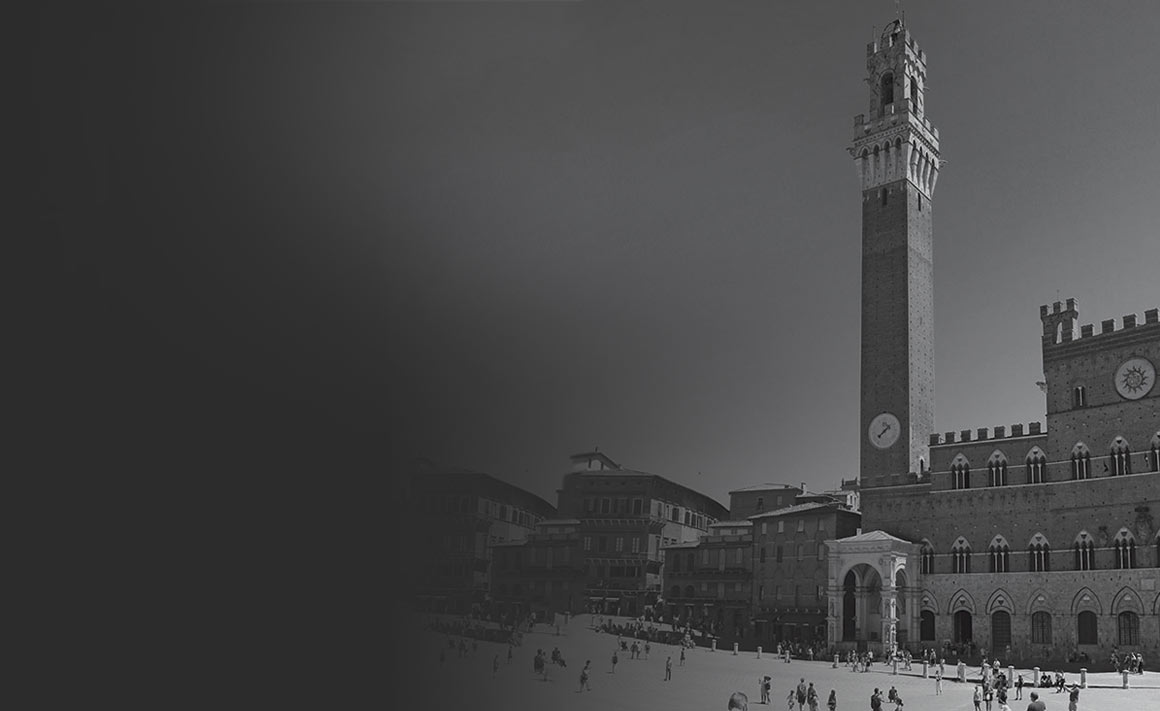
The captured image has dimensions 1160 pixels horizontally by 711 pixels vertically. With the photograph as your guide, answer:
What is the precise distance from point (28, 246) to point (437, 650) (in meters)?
2.91

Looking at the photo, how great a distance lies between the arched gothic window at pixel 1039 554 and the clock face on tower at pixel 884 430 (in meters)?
5.11

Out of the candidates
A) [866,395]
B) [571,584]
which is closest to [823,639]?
[866,395]

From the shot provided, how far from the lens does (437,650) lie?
500 cm

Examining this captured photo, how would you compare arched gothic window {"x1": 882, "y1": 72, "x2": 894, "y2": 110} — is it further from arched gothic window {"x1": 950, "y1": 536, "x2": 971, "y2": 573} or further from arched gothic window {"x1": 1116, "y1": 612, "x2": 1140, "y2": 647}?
arched gothic window {"x1": 1116, "y1": 612, "x2": 1140, "y2": 647}

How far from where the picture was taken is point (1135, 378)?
78.9 feet

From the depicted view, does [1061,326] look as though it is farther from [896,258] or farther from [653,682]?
[653,682]

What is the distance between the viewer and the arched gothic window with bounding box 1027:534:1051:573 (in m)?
24.6

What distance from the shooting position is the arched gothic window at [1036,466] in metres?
25.4

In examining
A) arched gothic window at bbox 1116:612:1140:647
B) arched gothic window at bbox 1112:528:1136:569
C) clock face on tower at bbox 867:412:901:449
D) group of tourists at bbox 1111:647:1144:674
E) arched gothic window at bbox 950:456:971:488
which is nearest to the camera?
group of tourists at bbox 1111:647:1144:674

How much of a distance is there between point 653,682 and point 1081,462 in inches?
650

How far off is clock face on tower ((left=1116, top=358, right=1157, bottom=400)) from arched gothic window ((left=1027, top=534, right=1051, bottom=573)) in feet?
14.0

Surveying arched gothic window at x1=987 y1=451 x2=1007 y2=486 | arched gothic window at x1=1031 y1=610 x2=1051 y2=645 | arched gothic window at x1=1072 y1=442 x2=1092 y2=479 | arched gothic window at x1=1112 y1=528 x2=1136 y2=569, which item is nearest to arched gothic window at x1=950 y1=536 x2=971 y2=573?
arched gothic window at x1=987 y1=451 x2=1007 y2=486

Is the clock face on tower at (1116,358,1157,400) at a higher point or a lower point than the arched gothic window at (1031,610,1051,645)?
higher

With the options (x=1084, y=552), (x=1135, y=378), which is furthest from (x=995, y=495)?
(x=1135, y=378)
